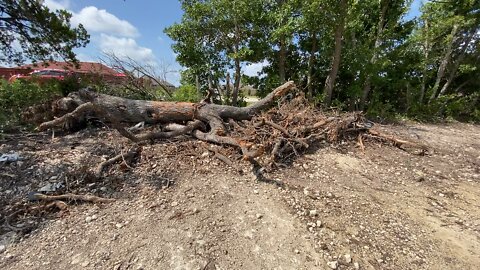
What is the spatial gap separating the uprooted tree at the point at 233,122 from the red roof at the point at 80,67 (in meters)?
1.35

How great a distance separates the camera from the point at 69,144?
3.63m

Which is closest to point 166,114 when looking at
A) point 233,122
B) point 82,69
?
point 233,122

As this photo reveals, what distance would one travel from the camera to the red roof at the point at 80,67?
512cm

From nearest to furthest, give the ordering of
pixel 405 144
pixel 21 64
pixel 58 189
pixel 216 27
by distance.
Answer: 1. pixel 58 189
2. pixel 405 144
3. pixel 21 64
4. pixel 216 27

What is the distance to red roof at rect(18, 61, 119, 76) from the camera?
5.12 m

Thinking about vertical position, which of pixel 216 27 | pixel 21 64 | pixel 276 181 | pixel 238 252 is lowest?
pixel 238 252

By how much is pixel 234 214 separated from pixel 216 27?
5.75m

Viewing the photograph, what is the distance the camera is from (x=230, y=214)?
2398mm

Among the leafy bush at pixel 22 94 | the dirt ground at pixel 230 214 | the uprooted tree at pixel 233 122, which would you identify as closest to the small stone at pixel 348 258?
the dirt ground at pixel 230 214

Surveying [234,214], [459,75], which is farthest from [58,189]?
[459,75]

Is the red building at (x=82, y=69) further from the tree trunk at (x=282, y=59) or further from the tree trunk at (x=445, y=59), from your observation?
the tree trunk at (x=445, y=59)

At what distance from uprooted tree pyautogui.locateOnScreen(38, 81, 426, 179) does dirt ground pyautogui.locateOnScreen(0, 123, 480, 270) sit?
0.29 meters

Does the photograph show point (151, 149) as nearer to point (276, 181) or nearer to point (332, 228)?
point (276, 181)

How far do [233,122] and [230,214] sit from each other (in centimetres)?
201
